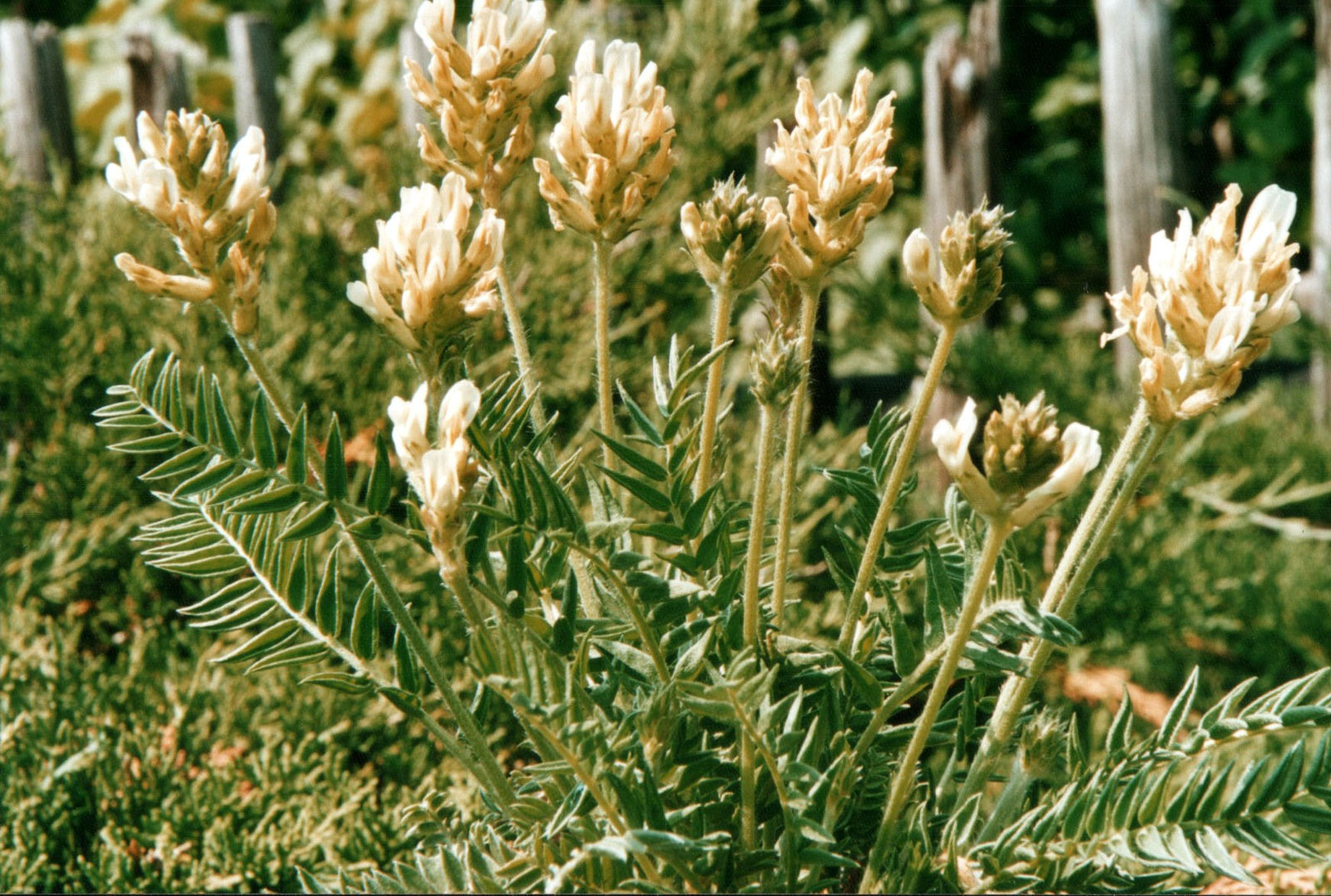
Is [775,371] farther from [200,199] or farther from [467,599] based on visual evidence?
[200,199]

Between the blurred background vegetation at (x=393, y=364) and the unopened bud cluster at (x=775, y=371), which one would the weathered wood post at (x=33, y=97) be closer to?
the blurred background vegetation at (x=393, y=364)

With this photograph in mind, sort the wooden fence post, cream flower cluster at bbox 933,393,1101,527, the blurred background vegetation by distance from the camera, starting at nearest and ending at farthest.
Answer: cream flower cluster at bbox 933,393,1101,527 → the blurred background vegetation → the wooden fence post

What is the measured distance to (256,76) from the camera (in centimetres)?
287

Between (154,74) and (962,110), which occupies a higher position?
(154,74)

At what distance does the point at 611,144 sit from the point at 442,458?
0.23 meters

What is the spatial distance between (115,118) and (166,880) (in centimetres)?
352

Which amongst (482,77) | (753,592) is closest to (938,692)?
(753,592)

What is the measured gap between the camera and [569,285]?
210 cm

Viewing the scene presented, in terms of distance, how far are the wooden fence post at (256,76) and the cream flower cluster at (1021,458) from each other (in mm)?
2587

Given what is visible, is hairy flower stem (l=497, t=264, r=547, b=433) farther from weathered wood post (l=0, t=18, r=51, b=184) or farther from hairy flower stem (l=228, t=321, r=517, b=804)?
weathered wood post (l=0, t=18, r=51, b=184)

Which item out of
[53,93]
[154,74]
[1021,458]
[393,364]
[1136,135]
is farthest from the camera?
[1136,135]

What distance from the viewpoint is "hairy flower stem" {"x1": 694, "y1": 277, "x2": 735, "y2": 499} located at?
28.7 inches

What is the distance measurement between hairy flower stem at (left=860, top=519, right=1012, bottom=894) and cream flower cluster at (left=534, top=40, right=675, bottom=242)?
0.91 ft

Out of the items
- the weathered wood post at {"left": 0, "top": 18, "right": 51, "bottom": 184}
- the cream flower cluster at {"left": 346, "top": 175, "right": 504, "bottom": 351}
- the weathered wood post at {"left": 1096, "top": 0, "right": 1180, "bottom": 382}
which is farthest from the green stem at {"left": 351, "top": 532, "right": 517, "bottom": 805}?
the weathered wood post at {"left": 1096, "top": 0, "right": 1180, "bottom": 382}
